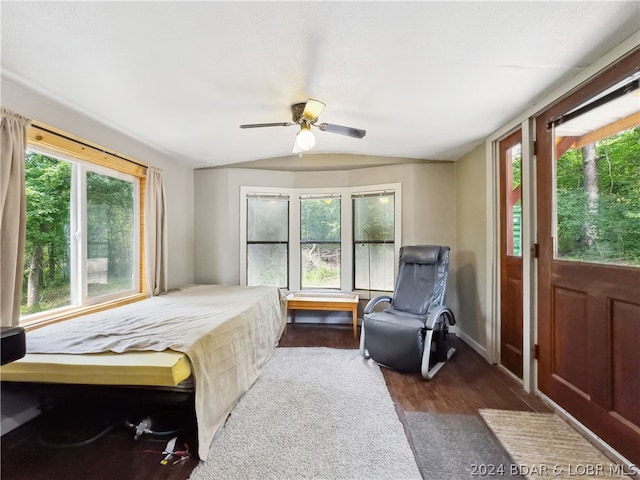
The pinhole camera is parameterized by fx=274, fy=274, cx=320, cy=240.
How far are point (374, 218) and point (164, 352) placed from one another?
308cm

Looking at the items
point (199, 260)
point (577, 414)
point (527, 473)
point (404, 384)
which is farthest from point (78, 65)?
point (577, 414)

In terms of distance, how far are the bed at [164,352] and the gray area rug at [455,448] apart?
4.11 ft

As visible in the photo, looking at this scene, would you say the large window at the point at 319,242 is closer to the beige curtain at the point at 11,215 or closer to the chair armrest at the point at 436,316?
the chair armrest at the point at 436,316

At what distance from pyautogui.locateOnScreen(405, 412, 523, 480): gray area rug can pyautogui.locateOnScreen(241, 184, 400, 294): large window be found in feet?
7.19

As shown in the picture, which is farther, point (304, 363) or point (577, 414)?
point (304, 363)

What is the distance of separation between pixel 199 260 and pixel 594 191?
423 centimetres

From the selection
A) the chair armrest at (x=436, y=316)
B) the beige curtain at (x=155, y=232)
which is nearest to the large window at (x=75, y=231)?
the beige curtain at (x=155, y=232)

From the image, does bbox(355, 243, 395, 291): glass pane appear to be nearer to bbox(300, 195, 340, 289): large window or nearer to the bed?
bbox(300, 195, 340, 289): large window

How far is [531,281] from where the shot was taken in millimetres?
2164

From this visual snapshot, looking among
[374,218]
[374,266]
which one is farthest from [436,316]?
[374,218]

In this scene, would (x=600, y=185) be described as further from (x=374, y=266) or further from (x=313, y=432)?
(x=374, y=266)

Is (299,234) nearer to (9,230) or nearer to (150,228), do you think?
(150,228)

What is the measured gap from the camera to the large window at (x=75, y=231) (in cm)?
206

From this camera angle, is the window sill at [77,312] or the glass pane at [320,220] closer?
the window sill at [77,312]
